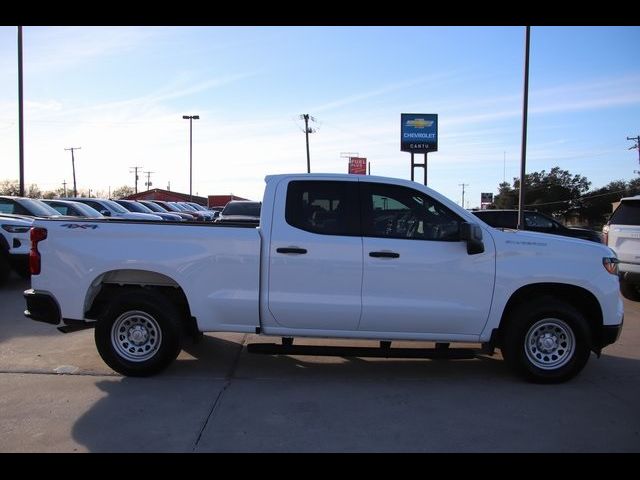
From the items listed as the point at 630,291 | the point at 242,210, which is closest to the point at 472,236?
the point at 630,291

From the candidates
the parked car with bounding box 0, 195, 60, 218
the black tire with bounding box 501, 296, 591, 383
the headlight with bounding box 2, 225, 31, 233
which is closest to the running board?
the black tire with bounding box 501, 296, 591, 383

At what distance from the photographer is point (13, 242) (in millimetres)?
9664

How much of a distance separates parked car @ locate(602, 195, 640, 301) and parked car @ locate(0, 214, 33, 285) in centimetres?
1047

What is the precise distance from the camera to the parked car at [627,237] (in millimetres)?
8805

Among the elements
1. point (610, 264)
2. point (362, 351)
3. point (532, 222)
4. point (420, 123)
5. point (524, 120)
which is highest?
point (420, 123)

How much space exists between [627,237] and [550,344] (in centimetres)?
498

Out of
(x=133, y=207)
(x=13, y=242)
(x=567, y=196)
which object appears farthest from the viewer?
(x=567, y=196)

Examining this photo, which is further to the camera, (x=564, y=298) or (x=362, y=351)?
(x=564, y=298)

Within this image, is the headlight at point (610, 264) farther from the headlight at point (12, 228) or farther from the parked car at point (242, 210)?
the parked car at point (242, 210)

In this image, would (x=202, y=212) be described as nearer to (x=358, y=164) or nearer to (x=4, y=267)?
(x=4, y=267)

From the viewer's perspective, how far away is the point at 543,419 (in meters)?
4.30

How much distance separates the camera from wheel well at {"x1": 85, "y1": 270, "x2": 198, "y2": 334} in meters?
5.22

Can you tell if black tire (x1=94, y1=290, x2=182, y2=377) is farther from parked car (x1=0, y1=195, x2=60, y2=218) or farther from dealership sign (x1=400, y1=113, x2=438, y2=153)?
dealership sign (x1=400, y1=113, x2=438, y2=153)
